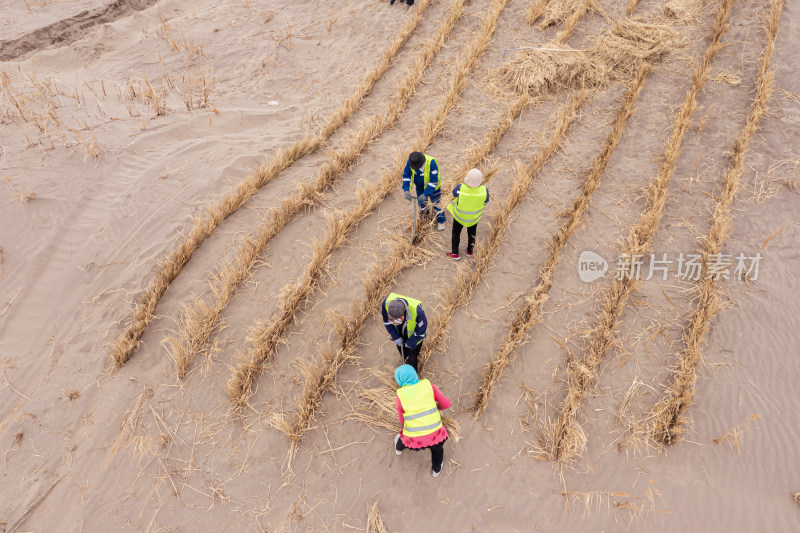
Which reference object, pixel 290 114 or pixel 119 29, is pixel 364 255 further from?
pixel 119 29

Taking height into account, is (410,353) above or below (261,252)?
below

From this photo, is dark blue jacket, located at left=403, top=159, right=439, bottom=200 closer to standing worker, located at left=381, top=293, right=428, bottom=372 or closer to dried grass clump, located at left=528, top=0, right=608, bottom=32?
standing worker, located at left=381, top=293, right=428, bottom=372

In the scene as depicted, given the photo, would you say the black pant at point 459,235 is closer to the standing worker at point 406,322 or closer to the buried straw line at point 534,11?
the standing worker at point 406,322

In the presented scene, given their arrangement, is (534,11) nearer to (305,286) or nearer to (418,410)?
(305,286)

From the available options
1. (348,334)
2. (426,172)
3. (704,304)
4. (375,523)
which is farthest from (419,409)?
(704,304)

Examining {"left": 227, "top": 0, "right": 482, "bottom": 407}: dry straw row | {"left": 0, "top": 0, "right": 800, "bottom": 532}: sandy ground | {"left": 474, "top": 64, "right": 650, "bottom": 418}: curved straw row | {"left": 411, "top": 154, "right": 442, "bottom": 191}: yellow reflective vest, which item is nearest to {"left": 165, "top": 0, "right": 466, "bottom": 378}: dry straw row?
{"left": 227, "top": 0, "right": 482, "bottom": 407}: dry straw row

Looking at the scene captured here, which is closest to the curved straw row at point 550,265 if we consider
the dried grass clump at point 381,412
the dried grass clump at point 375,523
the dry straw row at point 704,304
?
the dried grass clump at point 381,412
